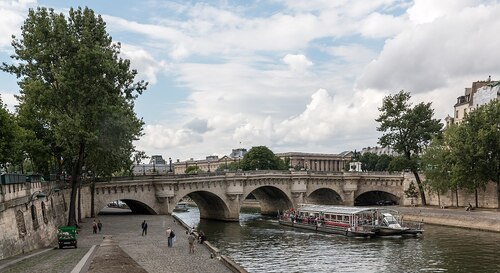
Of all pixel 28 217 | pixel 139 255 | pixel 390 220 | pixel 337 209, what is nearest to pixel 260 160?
pixel 337 209

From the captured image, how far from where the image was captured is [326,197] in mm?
116625

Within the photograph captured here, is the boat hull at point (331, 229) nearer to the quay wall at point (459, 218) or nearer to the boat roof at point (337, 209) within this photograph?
the boat roof at point (337, 209)

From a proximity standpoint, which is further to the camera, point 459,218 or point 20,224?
point 459,218

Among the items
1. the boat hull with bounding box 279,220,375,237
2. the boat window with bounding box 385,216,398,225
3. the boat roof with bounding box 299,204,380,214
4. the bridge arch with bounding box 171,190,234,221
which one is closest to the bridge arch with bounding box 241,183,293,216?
the bridge arch with bounding box 171,190,234,221

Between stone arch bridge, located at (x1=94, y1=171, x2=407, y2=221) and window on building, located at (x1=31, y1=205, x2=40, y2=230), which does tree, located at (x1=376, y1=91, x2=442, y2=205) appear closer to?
stone arch bridge, located at (x1=94, y1=171, x2=407, y2=221)

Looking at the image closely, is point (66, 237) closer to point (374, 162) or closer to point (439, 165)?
point (439, 165)

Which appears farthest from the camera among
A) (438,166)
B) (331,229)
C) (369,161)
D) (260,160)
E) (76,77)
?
(369,161)

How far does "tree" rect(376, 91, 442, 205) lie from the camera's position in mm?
94250

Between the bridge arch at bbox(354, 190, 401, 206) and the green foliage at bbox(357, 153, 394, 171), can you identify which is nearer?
the bridge arch at bbox(354, 190, 401, 206)

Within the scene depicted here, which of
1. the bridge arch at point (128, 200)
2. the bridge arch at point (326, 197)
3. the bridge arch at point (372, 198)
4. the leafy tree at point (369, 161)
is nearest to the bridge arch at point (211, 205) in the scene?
the bridge arch at point (128, 200)

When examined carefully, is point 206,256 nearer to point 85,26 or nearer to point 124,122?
point 124,122

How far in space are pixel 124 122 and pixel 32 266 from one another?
85.3 ft

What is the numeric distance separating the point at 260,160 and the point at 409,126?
72.3 metres

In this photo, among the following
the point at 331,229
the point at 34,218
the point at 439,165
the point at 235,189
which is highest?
the point at 439,165
